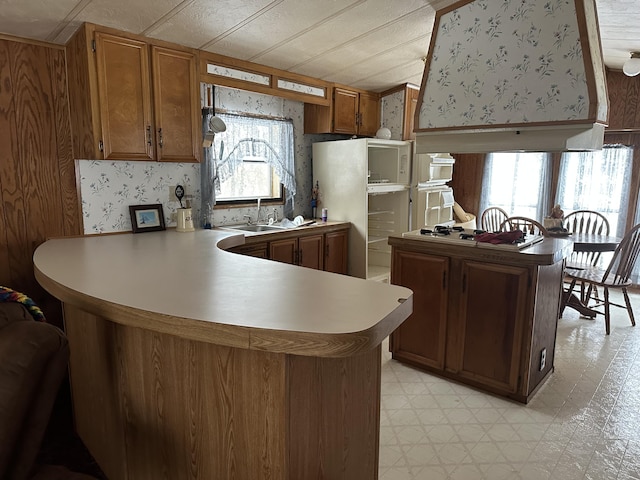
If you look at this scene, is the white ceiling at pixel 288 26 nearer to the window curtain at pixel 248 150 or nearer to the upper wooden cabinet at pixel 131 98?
the upper wooden cabinet at pixel 131 98

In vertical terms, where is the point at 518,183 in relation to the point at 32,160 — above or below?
below

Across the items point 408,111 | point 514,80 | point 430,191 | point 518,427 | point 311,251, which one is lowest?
point 518,427

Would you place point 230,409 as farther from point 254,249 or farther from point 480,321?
point 254,249

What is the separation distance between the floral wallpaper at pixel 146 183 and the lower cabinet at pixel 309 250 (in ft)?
1.93

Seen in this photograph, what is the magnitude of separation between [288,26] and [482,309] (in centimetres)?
224

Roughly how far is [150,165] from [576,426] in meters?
3.23

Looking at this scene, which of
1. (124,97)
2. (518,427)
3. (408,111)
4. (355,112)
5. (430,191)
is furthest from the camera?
(430,191)

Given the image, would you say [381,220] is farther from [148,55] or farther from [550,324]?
[148,55]

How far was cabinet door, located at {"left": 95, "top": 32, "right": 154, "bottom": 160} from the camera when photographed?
8.24 feet

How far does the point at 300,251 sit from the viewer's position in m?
3.71

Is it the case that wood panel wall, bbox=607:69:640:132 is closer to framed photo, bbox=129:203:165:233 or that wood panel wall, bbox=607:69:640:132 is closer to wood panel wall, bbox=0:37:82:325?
framed photo, bbox=129:203:165:233

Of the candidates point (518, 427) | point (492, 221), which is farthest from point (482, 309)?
point (492, 221)

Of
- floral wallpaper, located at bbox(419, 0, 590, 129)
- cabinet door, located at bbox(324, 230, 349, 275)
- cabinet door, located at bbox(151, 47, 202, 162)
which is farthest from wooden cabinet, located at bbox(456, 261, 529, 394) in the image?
cabinet door, located at bbox(151, 47, 202, 162)

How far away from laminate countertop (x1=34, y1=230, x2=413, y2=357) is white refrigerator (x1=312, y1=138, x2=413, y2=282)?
2.24m
